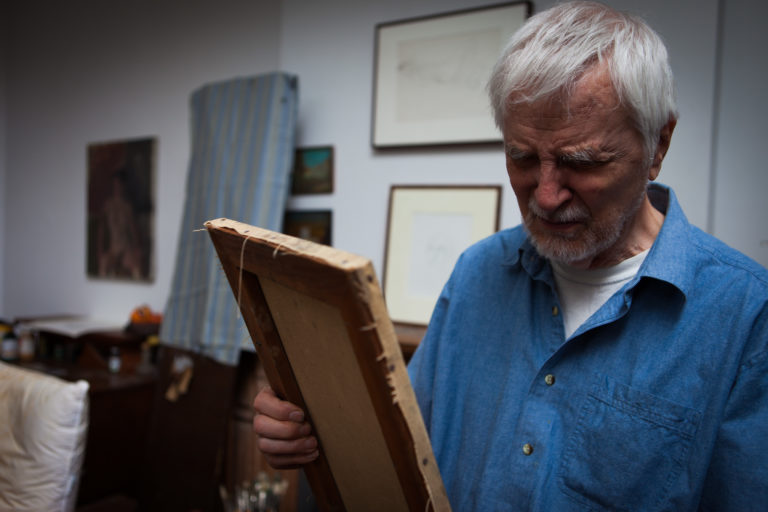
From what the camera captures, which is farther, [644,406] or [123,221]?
[123,221]

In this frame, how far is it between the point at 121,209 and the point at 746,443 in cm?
356

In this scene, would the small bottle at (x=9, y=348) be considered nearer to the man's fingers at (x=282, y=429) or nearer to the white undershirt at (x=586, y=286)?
the man's fingers at (x=282, y=429)

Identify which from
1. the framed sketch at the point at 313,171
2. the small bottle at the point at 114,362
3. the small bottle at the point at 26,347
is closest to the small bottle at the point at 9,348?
the small bottle at the point at 26,347

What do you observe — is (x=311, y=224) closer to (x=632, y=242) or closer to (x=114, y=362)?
(x=114, y=362)

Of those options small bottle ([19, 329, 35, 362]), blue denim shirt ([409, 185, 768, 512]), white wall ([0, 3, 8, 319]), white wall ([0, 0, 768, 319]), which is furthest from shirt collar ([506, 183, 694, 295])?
white wall ([0, 3, 8, 319])

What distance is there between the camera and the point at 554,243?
0.91 m

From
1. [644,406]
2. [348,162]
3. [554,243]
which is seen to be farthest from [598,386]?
[348,162]

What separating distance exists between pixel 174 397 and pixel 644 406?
7.90ft

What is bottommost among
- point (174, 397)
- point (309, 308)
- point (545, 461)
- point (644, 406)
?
point (174, 397)

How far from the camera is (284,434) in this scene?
87cm

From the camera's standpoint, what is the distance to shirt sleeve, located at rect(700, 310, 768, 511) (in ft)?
2.48

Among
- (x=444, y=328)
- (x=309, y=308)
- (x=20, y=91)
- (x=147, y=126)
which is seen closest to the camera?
(x=309, y=308)

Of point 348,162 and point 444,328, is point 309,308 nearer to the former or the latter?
point 444,328

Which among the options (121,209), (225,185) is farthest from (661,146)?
(121,209)
